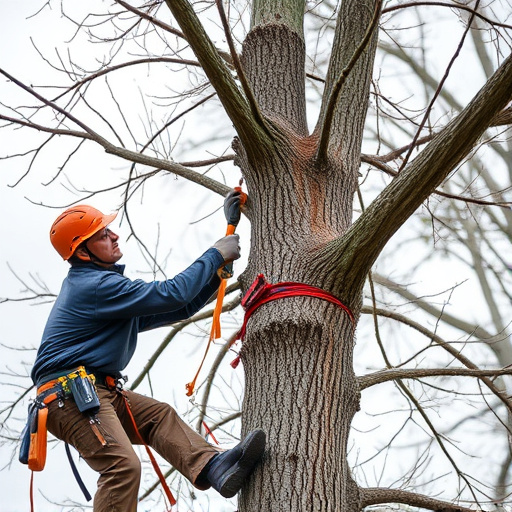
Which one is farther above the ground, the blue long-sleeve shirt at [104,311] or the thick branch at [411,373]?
the blue long-sleeve shirt at [104,311]

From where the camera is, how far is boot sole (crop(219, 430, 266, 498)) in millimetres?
2957

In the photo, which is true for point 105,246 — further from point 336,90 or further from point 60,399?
point 336,90

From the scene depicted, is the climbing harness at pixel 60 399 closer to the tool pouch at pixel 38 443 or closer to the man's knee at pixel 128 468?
the tool pouch at pixel 38 443

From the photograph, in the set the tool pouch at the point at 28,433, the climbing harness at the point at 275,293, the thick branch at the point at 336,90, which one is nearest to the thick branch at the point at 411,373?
the climbing harness at the point at 275,293

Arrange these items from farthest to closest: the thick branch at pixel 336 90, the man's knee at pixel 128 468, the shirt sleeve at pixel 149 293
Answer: the shirt sleeve at pixel 149 293 < the man's knee at pixel 128 468 < the thick branch at pixel 336 90

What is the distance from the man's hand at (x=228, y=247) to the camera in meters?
3.65

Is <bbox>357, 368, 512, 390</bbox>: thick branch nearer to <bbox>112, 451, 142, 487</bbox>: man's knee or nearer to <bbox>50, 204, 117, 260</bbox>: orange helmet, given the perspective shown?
<bbox>112, 451, 142, 487</bbox>: man's knee

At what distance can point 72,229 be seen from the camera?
376 centimetres

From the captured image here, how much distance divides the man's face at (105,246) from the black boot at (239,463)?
1.18m

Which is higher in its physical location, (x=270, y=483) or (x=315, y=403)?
Answer: (x=315, y=403)

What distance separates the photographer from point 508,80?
291cm

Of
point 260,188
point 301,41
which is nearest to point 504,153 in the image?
point 301,41

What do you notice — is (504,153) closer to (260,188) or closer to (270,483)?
(260,188)

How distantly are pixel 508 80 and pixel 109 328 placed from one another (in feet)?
6.57
